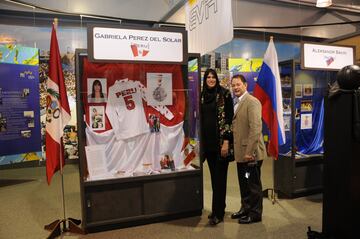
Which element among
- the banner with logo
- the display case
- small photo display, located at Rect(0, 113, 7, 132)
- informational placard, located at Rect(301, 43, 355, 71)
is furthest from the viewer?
small photo display, located at Rect(0, 113, 7, 132)

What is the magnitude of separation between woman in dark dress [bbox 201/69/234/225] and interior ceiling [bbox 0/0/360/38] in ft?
10.3

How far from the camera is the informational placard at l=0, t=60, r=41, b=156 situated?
17.7 ft

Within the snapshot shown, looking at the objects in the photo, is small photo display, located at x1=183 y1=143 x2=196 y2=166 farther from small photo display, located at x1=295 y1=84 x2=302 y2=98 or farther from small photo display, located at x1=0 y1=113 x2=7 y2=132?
small photo display, located at x1=0 y1=113 x2=7 y2=132

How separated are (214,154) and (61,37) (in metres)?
4.83

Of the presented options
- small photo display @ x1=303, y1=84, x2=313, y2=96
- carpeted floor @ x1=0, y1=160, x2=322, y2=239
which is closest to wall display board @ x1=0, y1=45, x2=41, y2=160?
carpeted floor @ x1=0, y1=160, x2=322, y2=239

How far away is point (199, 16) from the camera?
3299mm

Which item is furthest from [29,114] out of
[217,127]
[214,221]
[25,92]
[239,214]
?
[239,214]

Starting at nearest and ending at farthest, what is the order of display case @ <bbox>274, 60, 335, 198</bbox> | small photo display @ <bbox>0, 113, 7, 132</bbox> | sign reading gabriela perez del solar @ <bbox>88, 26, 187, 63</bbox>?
sign reading gabriela perez del solar @ <bbox>88, 26, 187, 63</bbox> < display case @ <bbox>274, 60, 335, 198</bbox> < small photo display @ <bbox>0, 113, 7, 132</bbox>

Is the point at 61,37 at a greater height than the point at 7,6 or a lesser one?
lesser

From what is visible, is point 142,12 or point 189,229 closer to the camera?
point 189,229

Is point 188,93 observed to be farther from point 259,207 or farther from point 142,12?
point 142,12

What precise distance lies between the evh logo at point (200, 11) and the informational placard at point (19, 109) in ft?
11.5

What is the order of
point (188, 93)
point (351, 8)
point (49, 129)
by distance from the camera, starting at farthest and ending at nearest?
1. point (351, 8)
2. point (188, 93)
3. point (49, 129)

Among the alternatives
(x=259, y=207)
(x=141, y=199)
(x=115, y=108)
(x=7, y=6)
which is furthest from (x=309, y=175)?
(x=7, y=6)
